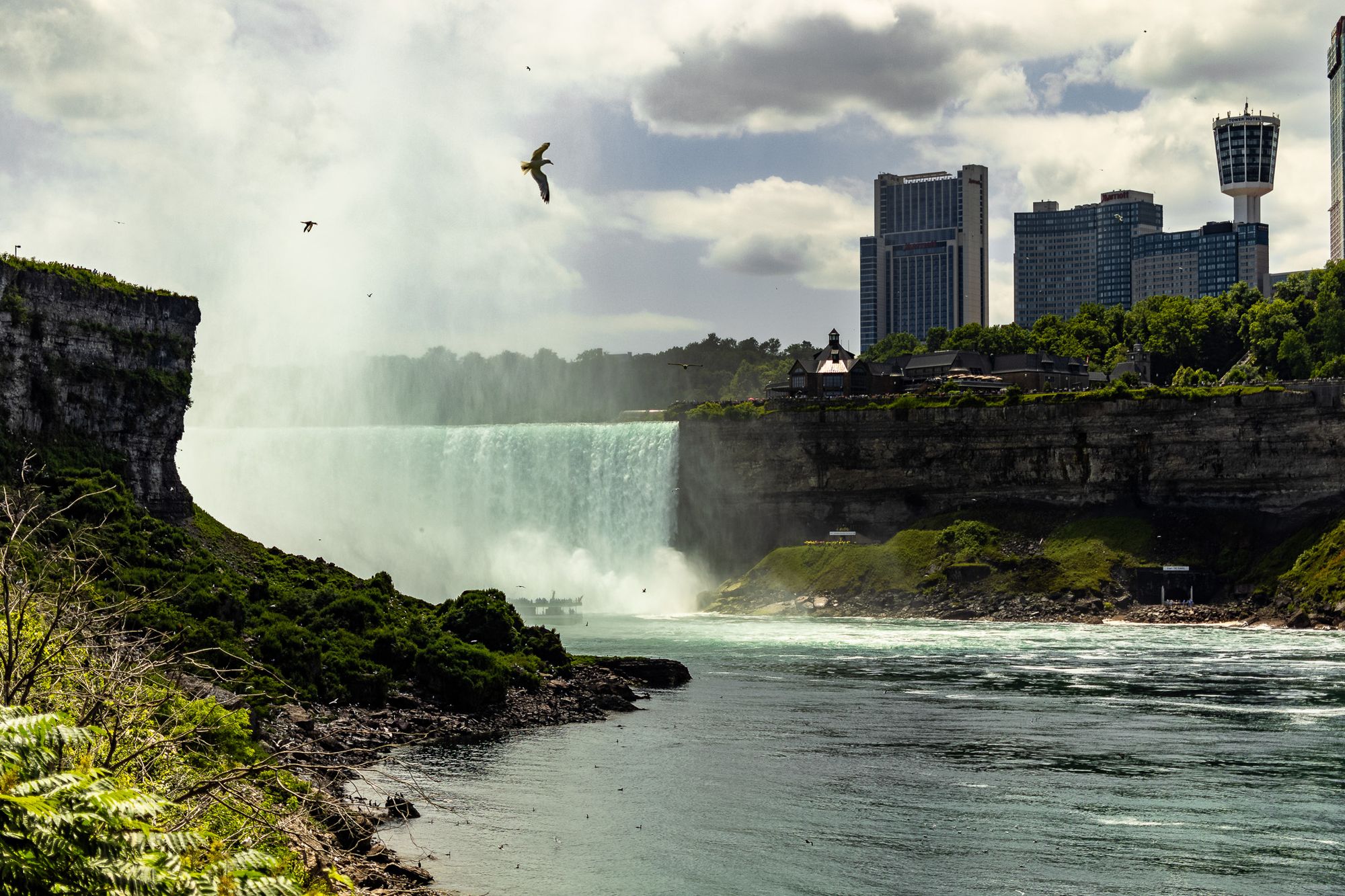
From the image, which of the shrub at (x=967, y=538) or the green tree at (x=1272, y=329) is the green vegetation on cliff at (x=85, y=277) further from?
the green tree at (x=1272, y=329)

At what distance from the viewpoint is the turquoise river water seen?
35.3m

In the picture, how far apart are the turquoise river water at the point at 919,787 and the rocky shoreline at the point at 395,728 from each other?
5.18 feet

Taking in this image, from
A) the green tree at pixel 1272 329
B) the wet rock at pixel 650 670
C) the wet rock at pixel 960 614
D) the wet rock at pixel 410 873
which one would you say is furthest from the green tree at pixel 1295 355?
the wet rock at pixel 410 873

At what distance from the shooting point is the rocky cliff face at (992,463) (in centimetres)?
11119

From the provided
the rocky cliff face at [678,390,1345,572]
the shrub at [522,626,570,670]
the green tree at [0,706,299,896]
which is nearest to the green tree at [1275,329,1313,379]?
the rocky cliff face at [678,390,1345,572]

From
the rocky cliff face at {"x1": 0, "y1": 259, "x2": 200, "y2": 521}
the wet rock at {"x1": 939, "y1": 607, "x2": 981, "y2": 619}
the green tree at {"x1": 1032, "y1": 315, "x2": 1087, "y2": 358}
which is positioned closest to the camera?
the rocky cliff face at {"x1": 0, "y1": 259, "x2": 200, "y2": 521}

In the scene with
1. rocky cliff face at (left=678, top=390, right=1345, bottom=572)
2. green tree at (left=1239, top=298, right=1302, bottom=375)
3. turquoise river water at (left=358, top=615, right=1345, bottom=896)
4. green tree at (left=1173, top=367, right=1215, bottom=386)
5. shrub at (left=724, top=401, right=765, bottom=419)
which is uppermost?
green tree at (left=1239, top=298, right=1302, bottom=375)

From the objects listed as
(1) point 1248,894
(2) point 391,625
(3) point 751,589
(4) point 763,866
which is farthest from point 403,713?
(3) point 751,589

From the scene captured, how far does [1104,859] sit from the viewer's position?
36.4 meters

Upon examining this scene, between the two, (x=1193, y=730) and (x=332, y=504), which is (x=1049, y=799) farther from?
(x=332, y=504)

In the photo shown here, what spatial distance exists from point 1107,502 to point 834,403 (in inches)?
1067

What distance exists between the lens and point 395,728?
53500 mm

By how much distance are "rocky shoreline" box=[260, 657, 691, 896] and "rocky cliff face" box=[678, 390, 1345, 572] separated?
57.5m

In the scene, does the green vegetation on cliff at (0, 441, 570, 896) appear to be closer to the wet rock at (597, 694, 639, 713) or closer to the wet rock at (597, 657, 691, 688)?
the wet rock at (597, 694, 639, 713)
